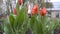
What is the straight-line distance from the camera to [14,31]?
83.6 inches

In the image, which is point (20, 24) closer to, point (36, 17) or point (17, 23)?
point (17, 23)

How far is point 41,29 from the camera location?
2061 mm

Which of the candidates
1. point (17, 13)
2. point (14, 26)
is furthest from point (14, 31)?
point (17, 13)

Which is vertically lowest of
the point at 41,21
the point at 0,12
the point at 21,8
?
the point at 0,12

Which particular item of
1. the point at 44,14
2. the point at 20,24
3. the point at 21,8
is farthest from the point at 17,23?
the point at 44,14

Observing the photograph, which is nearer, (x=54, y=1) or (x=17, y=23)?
(x=17, y=23)

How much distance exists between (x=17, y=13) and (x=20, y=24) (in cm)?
15

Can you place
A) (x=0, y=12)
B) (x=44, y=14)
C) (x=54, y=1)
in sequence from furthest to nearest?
(x=54, y=1), (x=0, y=12), (x=44, y=14)

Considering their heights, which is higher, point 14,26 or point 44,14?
point 44,14

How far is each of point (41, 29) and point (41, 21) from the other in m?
0.10

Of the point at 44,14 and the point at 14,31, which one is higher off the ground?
the point at 44,14

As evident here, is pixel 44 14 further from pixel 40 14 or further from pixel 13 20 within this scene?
pixel 13 20

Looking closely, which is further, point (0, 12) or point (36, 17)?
point (0, 12)

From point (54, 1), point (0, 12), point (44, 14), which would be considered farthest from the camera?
point (54, 1)
